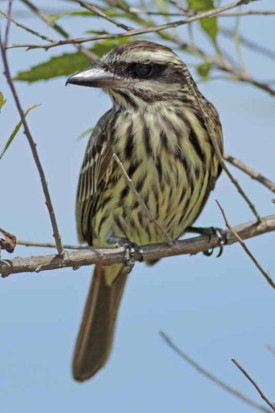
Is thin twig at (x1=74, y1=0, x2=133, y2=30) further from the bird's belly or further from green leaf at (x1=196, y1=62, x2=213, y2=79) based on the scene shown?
the bird's belly

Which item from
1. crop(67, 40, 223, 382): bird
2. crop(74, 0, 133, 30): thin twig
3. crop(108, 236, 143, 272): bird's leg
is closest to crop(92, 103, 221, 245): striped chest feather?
crop(67, 40, 223, 382): bird

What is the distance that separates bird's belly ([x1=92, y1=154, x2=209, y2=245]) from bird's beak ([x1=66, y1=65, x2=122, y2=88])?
16.7 inches

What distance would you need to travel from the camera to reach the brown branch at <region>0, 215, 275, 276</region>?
10.2 feet

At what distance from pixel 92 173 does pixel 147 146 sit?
20.2 inches

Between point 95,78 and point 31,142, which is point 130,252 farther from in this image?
point 31,142

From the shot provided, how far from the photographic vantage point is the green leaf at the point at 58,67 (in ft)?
11.3

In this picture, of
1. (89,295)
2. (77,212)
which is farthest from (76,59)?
(89,295)

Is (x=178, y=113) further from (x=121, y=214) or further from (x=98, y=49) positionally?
(x=98, y=49)

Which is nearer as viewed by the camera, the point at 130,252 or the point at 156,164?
the point at 130,252

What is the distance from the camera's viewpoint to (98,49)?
355 centimetres

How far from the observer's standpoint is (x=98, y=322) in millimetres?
5359

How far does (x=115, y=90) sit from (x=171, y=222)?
819 mm

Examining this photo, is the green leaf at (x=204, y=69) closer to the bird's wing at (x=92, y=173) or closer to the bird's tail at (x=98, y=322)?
the bird's wing at (x=92, y=173)

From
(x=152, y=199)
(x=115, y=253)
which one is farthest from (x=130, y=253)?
(x=152, y=199)
